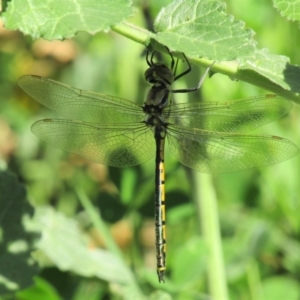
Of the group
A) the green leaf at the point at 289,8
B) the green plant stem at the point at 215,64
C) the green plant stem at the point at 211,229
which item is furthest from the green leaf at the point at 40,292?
the green leaf at the point at 289,8

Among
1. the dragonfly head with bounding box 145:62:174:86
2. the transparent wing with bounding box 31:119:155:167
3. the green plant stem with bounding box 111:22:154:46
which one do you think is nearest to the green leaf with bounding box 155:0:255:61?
the green plant stem with bounding box 111:22:154:46

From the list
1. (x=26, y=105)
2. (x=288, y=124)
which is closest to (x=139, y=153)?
(x=288, y=124)

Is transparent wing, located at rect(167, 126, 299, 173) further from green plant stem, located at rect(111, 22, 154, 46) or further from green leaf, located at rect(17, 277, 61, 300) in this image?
green plant stem, located at rect(111, 22, 154, 46)

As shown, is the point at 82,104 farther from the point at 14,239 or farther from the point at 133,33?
the point at 133,33

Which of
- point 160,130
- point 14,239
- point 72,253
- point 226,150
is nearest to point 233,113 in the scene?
point 226,150

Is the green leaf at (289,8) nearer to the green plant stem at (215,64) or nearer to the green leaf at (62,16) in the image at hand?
the green plant stem at (215,64)

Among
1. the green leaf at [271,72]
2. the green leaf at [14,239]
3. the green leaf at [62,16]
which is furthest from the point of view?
the green leaf at [14,239]

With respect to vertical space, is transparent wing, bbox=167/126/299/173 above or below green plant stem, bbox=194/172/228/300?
above
